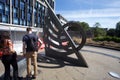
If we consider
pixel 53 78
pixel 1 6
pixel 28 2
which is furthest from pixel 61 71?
pixel 28 2

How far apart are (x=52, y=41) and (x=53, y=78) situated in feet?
13.6

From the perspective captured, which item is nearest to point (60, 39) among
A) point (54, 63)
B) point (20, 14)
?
point (54, 63)

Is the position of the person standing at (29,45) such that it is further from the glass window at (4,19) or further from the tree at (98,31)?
the tree at (98,31)

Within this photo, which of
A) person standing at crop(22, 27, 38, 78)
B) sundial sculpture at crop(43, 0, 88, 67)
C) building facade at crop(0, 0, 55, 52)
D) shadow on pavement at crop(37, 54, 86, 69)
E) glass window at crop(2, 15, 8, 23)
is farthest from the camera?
glass window at crop(2, 15, 8, 23)

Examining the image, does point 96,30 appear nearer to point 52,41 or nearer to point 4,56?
point 52,41

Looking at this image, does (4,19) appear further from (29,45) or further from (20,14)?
(29,45)

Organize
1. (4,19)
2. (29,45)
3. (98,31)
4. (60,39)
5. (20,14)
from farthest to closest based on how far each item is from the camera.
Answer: (98,31), (20,14), (4,19), (60,39), (29,45)

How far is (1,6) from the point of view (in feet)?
88.9

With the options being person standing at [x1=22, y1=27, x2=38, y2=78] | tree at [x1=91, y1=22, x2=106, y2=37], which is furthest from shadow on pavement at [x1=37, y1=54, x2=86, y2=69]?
tree at [x1=91, y1=22, x2=106, y2=37]


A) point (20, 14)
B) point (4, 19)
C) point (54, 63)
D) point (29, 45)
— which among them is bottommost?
point (54, 63)

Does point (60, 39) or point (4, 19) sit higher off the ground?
point (4, 19)

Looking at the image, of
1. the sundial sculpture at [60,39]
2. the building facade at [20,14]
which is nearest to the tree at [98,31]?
the building facade at [20,14]

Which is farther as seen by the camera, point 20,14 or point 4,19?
point 20,14

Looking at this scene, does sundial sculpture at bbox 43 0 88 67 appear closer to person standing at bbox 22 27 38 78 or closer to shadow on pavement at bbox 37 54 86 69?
shadow on pavement at bbox 37 54 86 69
